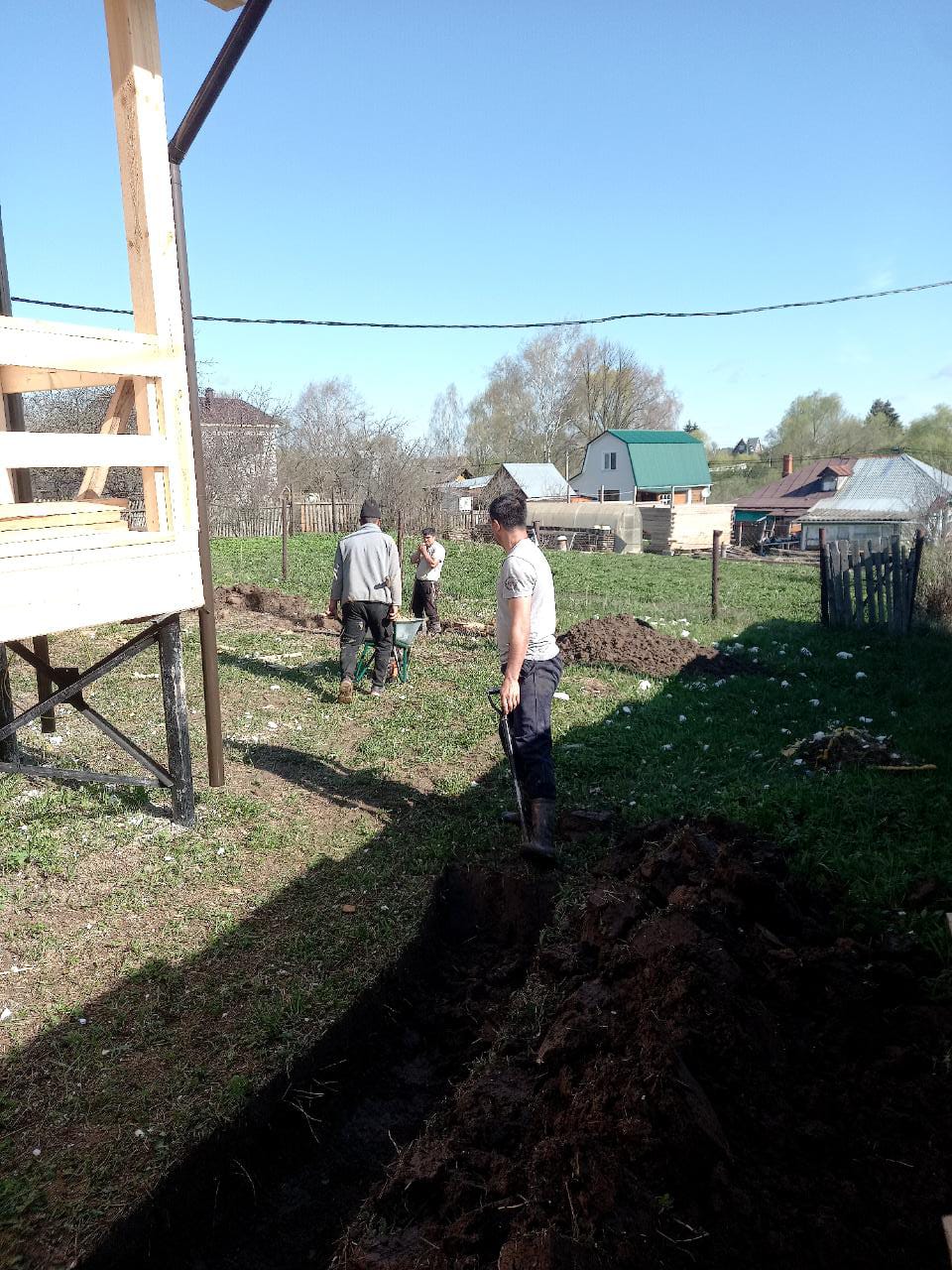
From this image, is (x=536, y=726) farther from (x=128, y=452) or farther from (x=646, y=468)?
(x=646, y=468)

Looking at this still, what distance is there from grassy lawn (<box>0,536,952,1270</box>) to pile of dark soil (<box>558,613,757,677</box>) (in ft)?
1.34

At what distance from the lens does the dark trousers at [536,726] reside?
15.1ft

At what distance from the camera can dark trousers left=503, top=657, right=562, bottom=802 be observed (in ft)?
15.1

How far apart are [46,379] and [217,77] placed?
2.13 m

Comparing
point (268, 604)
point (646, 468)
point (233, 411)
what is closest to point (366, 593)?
point (268, 604)

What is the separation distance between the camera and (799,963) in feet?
10.1

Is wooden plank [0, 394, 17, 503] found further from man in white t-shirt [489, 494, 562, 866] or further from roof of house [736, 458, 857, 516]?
roof of house [736, 458, 857, 516]

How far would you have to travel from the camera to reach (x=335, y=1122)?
9.62 feet

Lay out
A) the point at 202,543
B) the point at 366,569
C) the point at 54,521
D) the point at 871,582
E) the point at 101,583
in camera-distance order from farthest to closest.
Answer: the point at 871,582, the point at 366,569, the point at 202,543, the point at 101,583, the point at 54,521

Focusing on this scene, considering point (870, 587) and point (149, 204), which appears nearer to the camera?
point (149, 204)

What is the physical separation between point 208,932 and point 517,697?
6.30 ft

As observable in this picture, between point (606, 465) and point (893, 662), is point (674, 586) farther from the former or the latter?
point (606, 465)

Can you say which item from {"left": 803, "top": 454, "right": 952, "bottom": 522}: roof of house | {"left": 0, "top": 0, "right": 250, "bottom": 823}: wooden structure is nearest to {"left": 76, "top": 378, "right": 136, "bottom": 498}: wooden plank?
→ {"left": 0, "top": 0, "right": 250, "bottom": 823}: wooden structure

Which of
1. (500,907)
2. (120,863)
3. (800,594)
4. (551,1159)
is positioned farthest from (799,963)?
(800,594)
